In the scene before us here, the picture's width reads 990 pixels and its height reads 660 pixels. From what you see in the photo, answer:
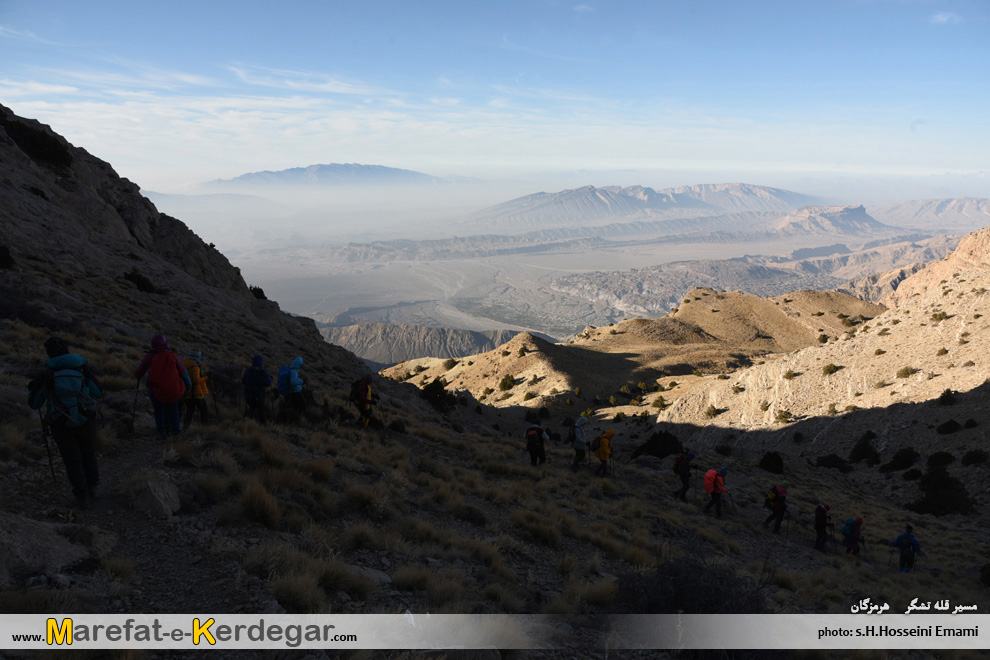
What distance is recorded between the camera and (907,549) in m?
13.3

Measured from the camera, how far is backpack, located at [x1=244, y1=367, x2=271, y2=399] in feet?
37.0

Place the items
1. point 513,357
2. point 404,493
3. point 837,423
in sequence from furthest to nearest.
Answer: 1. point 513,357
2. point 837,423
3. point 404,493

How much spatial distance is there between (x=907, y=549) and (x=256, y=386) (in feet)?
55.9

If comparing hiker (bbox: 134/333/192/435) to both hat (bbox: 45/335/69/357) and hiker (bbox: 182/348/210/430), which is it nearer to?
hiker (bbox: 182/348/210/430)

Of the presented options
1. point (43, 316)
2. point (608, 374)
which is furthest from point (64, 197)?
point (608, 374)

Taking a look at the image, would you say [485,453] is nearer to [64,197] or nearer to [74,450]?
[74,450]

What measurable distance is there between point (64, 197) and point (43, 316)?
1951cm

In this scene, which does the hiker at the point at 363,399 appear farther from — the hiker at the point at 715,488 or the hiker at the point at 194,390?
the hiker at the point at 715,488

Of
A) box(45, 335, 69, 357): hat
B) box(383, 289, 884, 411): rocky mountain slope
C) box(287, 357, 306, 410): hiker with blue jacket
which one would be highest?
box(45, 335, 69, 357): hat

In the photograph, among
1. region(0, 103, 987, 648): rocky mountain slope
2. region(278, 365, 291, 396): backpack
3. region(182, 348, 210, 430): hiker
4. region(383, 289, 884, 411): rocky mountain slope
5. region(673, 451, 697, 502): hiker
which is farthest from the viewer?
region(383, 289, 884, 411): rocky mountain slope

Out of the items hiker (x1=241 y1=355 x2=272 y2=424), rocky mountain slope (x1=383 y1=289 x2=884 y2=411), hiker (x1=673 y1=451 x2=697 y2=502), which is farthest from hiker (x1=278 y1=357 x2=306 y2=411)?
rocky mountain slope (x1=383 y1=289 x2=884 y2=411)

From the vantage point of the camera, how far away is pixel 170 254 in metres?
32.1

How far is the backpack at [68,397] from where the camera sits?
6.19m

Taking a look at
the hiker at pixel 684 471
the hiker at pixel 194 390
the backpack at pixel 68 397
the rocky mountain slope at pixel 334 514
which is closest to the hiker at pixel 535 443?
the rocky mountain slope at pixel 334 514
